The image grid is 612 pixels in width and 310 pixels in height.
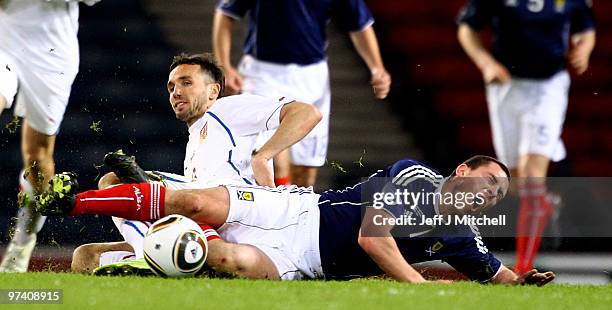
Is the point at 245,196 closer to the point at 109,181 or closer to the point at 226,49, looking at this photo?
the point at 109,181

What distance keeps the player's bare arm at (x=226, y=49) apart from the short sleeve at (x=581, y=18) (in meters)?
1.90

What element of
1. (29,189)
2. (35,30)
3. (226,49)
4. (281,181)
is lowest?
(281,181)

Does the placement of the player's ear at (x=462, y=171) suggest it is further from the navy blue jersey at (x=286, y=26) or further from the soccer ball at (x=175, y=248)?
the navy blue jersey at (x=286, y=26)

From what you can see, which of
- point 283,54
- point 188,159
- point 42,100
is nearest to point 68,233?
point 42,100

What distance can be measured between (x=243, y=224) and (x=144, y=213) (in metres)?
0.39

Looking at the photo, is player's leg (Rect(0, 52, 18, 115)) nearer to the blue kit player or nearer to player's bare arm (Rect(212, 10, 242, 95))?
the blue kit player

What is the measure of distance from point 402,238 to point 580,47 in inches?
101

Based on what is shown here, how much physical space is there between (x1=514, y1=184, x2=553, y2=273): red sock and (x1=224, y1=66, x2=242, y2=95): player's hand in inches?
67.5

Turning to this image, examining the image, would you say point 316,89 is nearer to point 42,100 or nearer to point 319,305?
point 42,100

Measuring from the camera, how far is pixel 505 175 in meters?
4.62

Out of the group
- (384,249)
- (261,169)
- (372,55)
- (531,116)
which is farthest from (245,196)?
(531,116)

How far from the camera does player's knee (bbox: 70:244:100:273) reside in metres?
4.91

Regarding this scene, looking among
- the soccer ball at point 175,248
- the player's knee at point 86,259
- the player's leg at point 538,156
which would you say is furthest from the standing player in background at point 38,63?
the player's leg at point 538,156

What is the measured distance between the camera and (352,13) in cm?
649
